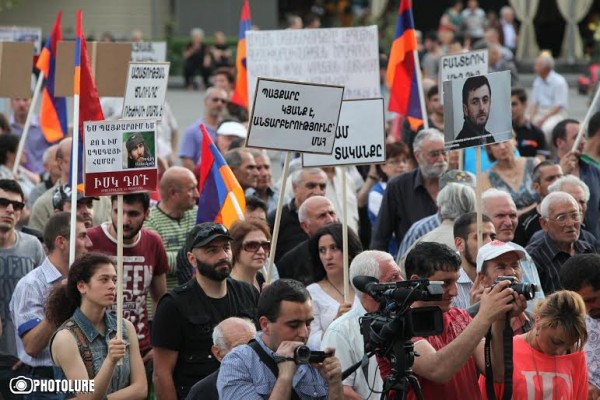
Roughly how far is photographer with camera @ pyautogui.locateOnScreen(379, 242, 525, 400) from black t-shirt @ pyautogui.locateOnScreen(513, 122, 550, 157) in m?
7.39

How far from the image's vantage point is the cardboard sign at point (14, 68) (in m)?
11.9

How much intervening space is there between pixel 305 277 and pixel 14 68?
3.84 metres

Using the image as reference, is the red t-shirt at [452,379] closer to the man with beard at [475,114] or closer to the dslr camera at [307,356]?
the dslr camera at [307,356]

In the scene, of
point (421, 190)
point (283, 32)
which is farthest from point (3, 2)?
Answer: point (421, 190)

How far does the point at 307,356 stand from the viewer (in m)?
5.98

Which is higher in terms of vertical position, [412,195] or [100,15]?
[100,15]

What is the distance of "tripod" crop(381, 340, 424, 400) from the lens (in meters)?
5.89

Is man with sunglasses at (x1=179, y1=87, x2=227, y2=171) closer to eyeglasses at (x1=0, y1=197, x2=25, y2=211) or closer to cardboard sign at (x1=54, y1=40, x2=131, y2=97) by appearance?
cardboard sign at (x1=54, y1=40, x2=131, y2=97)

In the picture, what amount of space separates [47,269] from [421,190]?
3.32 m

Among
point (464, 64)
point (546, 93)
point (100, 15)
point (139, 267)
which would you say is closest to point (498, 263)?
point (139, 267)

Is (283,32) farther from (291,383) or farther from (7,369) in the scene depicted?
(291,383)

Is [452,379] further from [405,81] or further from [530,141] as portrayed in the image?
[530,141]

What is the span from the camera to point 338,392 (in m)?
6.11

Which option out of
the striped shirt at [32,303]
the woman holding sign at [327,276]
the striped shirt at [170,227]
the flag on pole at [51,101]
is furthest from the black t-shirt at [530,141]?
the striped shirt at [32,303]
